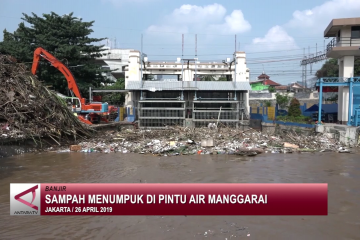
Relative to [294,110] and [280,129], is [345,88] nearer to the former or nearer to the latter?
[294,110]

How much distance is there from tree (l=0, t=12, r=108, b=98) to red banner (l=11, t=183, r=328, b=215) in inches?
790

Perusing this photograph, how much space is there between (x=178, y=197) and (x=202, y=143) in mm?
9873

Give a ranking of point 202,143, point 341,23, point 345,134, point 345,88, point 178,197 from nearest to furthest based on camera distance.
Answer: point 178,197, point 202,143, point 345,134, point 341,23, point 345,88

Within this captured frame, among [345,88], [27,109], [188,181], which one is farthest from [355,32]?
[27,109]

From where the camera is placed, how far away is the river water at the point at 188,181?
201 inches

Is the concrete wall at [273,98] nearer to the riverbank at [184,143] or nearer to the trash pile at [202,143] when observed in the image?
the riverbank at [184,143]

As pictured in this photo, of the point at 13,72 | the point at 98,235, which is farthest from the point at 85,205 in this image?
the point at 13,72

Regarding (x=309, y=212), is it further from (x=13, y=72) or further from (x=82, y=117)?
(x=82, y=117)

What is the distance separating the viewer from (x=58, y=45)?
73.8 ft

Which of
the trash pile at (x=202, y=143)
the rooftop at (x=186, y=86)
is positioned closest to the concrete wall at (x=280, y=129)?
the trash pile at (x=202, y=143)

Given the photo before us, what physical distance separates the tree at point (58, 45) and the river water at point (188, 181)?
11980 millimetres

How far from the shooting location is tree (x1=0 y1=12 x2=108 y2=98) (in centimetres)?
2233

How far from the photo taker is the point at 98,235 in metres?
5.02

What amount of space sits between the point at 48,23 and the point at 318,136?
20.7 meters
